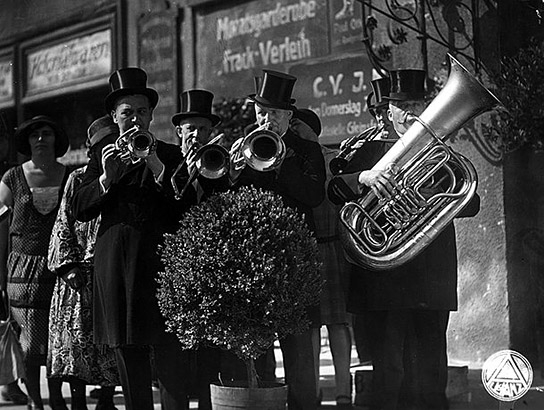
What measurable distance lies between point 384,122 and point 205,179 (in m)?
0.95

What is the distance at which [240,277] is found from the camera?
3602mm

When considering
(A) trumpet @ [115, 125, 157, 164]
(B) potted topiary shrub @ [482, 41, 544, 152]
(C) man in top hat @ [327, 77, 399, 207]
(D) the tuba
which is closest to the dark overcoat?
(A) trumpet @ [115, 125, 157, 164]

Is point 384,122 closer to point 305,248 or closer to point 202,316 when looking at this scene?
point 305,248

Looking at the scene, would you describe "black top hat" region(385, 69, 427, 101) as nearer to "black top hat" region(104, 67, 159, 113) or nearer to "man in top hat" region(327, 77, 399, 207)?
"man in top hat" region(327, 77, 399, 207)

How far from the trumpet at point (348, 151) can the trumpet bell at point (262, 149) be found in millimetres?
414

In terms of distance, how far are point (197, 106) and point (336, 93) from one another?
3.67 feet

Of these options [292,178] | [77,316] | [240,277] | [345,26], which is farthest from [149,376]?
[345,26]

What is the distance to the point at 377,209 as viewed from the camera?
4.09 m

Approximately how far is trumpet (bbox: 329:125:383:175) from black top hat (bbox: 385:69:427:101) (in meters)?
0.18

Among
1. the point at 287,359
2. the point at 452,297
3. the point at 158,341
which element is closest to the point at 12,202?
the point at 158,341

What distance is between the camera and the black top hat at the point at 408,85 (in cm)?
429

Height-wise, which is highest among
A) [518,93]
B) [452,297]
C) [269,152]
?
[518,93]

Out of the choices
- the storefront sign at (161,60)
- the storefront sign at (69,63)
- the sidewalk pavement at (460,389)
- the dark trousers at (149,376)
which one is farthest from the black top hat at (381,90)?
the storefront sign at (69,63)

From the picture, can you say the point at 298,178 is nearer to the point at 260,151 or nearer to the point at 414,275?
the point at 260,151
